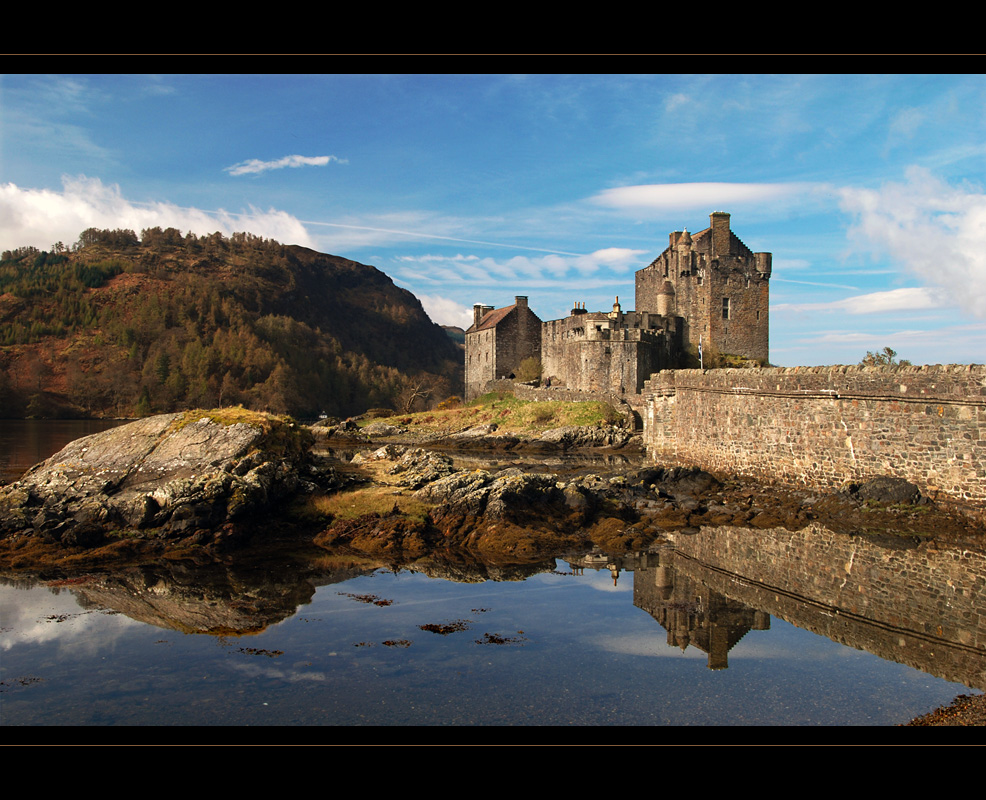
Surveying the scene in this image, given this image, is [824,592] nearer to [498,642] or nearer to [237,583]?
[498,642]

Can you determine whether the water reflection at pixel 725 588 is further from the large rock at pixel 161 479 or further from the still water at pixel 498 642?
the large rock at pixel 161 479

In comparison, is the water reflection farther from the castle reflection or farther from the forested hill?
the forested hill

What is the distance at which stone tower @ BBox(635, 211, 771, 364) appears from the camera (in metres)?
45.0

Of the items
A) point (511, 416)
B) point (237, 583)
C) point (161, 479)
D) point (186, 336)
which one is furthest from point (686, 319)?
point (186, 336)

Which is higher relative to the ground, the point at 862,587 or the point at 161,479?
the point at 161,479

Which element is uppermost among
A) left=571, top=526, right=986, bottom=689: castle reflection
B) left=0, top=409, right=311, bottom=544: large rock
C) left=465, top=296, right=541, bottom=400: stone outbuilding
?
left=465, top=296, right=541, bottom=400: stone outbuilding

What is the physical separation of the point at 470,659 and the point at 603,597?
3757 mm

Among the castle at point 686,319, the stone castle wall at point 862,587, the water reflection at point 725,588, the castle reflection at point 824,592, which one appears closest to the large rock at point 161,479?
the water reflection at point 725,588

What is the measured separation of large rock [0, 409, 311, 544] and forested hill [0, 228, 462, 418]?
163ft

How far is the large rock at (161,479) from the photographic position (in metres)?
15.5

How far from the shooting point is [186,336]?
101750mm

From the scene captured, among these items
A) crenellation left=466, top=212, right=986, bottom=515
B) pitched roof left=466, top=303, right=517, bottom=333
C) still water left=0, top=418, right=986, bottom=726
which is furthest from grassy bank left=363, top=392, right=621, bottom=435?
still water left=0, top=418, right=986, bottom=726

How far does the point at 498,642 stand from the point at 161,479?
441 inches

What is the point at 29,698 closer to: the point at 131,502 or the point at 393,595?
the point at 393,595
